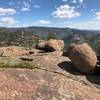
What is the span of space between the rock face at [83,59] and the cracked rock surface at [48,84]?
683mm

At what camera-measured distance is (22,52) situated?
31.8 m

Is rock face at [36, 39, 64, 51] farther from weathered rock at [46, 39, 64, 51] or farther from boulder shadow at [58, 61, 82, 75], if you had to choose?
boulder shadow at [58, 61, 82, 75]

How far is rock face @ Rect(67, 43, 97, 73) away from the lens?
20.4 m

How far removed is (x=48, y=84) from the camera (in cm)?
1642

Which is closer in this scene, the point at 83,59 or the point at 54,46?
the point at 83,59

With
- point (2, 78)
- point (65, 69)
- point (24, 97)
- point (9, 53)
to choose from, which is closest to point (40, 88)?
point (24, 97)

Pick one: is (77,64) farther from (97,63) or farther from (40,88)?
(40,88)

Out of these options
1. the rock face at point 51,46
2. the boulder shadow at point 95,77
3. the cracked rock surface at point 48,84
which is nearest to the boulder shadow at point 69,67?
the cracked rock surface at point 48,84

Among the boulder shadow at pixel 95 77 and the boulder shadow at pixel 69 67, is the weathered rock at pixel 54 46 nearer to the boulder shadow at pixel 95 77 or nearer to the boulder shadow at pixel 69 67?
the boulder shadow at pixel 69 67

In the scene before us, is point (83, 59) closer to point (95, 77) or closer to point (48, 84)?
point (95, 77)

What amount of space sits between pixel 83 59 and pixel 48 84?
18.5 ft

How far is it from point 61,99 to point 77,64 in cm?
661

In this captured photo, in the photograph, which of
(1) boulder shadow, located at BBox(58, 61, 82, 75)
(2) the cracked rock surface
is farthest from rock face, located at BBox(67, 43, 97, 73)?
(2) the cracked rock surface

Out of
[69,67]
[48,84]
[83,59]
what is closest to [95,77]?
[83,59]
